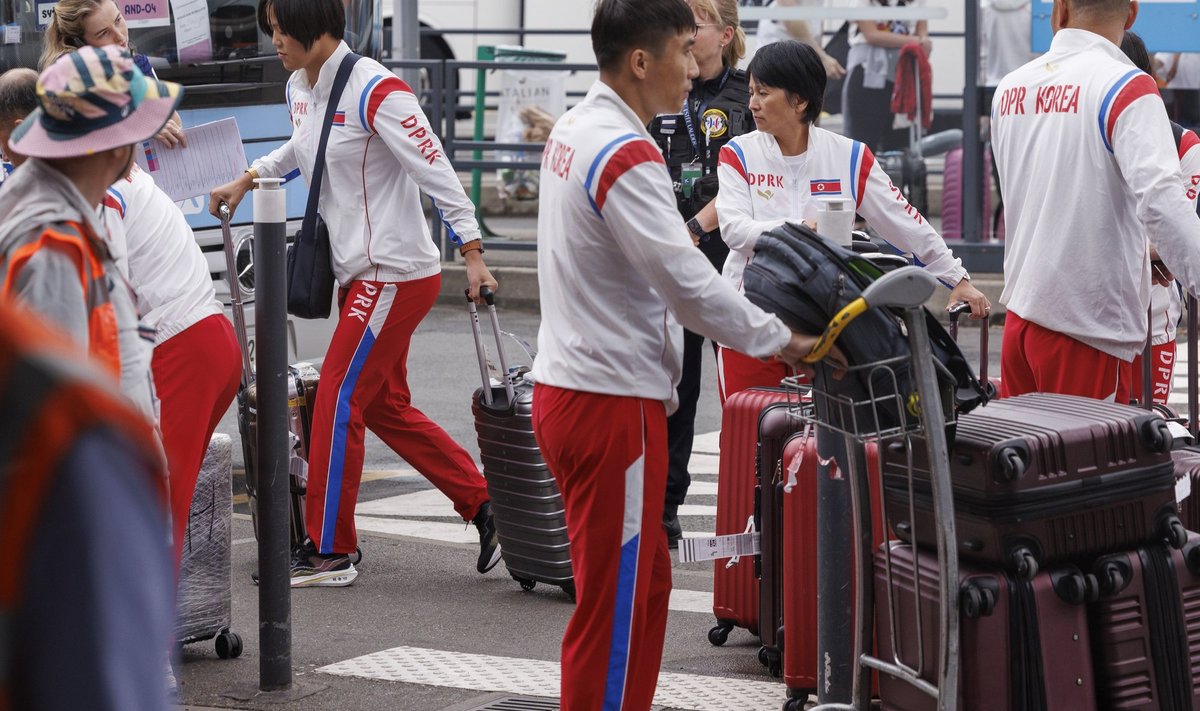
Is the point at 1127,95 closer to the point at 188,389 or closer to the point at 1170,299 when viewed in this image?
the point at 1170,299

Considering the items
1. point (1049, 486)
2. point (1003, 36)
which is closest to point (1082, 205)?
point (1049, 486)

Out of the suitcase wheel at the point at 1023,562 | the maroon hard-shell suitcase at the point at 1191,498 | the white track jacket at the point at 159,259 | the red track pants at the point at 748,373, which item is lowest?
the maroon hard-shell suitcase at the point at 1191,498

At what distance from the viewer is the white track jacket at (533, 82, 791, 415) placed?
3.44 m

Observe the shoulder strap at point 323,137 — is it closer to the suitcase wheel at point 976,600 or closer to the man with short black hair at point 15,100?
the man with short black hair at point 15,100

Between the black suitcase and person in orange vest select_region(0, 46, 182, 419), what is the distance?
2.66 meters

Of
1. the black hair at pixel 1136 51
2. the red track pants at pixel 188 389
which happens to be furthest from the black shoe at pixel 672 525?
the black hair at pixel 1136 51

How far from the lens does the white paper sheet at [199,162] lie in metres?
6.22

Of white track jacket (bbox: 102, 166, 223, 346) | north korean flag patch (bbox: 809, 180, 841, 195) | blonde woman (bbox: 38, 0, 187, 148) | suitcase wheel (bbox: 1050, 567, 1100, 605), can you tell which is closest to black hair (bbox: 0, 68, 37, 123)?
white track jacket (bbox: 102, 166, 223, 346)

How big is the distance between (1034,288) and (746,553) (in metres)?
1.16

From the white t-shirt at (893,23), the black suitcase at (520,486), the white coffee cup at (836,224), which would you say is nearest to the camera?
the white coffee cup at (836,224)

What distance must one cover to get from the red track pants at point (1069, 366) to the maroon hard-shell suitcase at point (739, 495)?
74 centimetres

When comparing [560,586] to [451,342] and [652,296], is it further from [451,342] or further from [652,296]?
[451,342]

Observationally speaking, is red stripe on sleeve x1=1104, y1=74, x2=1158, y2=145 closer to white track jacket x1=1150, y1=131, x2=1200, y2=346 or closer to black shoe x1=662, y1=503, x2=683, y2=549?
white track jacket x1=1150, y1=131, x2=1200, y2=346

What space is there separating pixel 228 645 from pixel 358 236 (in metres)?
1.59
